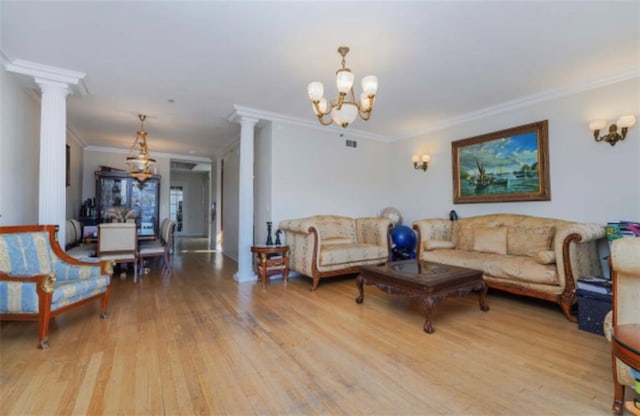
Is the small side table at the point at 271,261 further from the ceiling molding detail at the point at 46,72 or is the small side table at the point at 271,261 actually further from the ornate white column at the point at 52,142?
the ceiling molding detail at the point at 46,72

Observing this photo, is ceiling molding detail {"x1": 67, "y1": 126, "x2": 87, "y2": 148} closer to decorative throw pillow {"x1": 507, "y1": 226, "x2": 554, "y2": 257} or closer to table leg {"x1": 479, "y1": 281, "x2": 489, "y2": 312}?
table leg {"x1": 479, "y1": 281, "x2": 489, "y2": 312}

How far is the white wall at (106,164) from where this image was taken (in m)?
6.95

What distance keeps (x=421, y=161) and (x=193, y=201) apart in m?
10.4

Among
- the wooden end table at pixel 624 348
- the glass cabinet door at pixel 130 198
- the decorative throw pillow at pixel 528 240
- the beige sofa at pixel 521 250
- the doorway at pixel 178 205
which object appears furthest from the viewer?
the doorway at pixel 178 205

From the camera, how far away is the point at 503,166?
450 cm

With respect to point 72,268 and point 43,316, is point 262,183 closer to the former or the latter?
point 72,268

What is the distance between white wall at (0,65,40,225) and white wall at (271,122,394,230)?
312 centimetres

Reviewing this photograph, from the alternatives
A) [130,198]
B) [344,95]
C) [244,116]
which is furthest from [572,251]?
[130,198]

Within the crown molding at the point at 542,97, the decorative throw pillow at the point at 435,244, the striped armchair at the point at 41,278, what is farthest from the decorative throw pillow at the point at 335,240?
the striped armchair at the point at 41,278

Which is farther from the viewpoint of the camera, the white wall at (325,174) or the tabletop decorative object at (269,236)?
the white wall at (325,174)

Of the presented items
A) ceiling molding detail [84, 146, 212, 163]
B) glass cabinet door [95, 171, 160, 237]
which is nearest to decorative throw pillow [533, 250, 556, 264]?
glass cabinet door [95, 171, 160, 237]

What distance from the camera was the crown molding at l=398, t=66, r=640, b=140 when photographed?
3424 mm

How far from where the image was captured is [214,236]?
855cm

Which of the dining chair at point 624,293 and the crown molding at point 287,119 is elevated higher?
the crown molding at point 287,119
